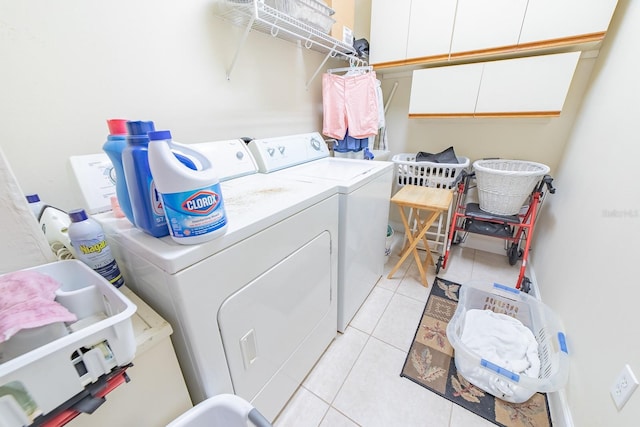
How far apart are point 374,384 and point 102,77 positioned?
2000 millimetres

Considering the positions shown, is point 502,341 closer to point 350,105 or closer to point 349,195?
point 349,195

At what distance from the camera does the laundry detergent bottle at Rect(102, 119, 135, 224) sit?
704mm

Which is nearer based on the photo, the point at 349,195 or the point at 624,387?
the point at 624,387

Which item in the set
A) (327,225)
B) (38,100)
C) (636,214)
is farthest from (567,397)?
(38,100)

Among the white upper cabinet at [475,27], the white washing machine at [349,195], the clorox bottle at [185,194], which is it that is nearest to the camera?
the clorox bottle at [185,194]

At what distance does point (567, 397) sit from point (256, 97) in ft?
7.85

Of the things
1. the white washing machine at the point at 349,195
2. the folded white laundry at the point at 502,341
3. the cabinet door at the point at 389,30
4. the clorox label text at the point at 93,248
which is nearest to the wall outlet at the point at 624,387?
the folded white laundry at the point at 502,341

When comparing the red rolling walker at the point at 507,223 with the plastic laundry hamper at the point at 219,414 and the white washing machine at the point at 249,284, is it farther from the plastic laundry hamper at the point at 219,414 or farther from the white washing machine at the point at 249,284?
the plastic laundry hamper at the point at 219,414

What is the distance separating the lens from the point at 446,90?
2020 millimetres

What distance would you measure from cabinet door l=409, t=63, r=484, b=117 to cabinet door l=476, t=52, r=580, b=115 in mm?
70

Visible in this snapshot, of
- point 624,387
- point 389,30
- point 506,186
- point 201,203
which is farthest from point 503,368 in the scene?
point 389,30

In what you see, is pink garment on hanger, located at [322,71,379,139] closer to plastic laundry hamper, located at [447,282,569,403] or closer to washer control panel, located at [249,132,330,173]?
washer control panel, located at [249,132,330,173]

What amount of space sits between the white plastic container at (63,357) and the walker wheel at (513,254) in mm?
2795

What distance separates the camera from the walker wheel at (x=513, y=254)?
2.24 meters
